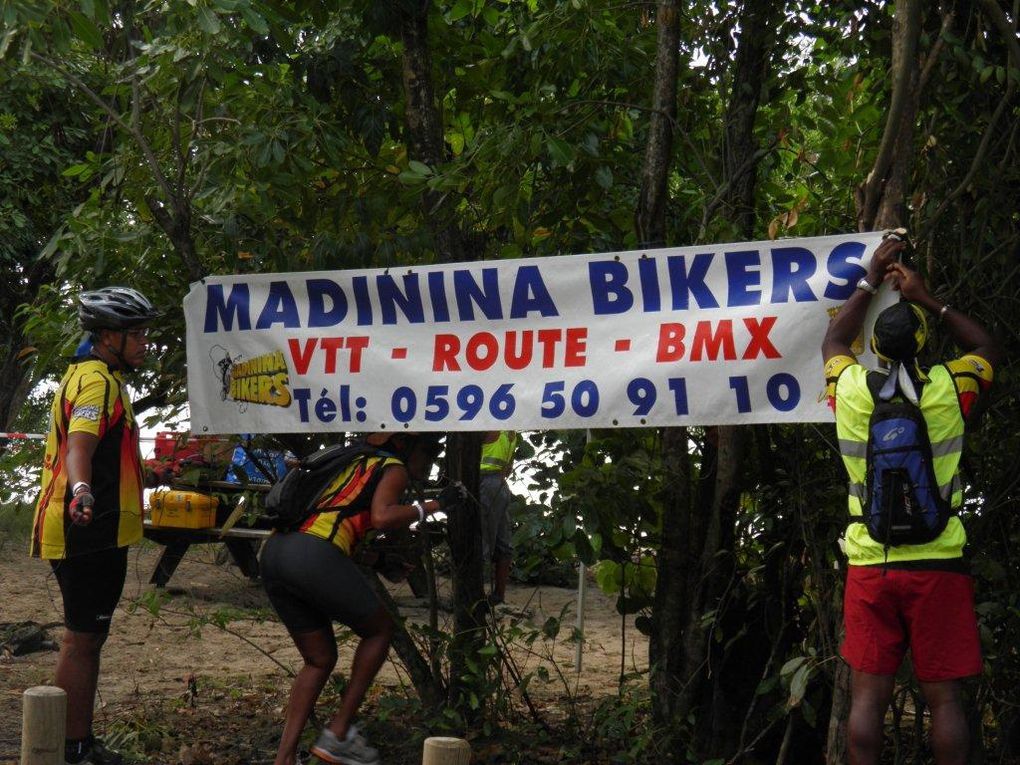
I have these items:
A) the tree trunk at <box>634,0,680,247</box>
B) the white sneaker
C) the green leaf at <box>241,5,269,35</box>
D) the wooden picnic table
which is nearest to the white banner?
the tree trunk at <box>634,0,680,247</box>

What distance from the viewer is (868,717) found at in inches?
179

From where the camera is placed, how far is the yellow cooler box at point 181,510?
36.0 feet

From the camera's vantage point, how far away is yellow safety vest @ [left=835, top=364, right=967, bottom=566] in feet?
14.7

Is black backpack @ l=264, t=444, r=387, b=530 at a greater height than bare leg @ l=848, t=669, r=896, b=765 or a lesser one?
greater

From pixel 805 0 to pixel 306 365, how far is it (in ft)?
9.67

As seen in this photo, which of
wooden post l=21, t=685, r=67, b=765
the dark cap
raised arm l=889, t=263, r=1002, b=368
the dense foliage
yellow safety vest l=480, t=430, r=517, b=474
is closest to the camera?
wooden post l=21, t=685, r=67, b=765

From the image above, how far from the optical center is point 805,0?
21.2ft

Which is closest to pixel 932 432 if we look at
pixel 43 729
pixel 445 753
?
pixel 445 753

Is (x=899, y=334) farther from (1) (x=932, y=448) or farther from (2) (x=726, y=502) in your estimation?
(2) (x=726, y=502)

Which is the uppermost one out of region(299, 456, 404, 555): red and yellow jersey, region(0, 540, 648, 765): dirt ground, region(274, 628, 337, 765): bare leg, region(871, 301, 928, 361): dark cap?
region(871, 301, 928, 361): dark cap

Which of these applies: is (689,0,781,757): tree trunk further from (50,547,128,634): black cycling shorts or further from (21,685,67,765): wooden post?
(21,685,67,765): wooden post

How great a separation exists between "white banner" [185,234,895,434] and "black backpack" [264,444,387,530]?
43 cm

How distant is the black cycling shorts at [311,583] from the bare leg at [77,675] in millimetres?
865

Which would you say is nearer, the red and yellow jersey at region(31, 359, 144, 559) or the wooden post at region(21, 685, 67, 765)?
the wooden post at region(21, 685, 67, 765)
